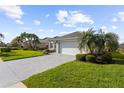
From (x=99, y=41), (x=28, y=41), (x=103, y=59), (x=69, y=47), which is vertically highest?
(x=28, y=41)

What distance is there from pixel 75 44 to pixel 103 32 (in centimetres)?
628

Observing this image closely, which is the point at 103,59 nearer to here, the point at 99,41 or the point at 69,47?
the point at 99,41

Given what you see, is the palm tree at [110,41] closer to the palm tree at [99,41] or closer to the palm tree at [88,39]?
the palm tree at [99,41]

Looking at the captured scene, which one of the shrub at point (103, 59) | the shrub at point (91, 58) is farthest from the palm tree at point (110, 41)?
the shrub at point (91, 58)

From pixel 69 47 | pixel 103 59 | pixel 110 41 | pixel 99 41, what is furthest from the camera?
pixel 69 47

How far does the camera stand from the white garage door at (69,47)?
65.4 feet

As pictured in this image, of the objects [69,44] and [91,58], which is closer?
[91,58]

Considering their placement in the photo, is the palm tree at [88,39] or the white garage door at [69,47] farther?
the white garage door at [69,47]

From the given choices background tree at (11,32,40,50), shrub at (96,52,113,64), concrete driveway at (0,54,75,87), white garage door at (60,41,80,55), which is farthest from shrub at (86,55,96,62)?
background tree at (11,32,40,50)

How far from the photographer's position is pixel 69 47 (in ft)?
68.7

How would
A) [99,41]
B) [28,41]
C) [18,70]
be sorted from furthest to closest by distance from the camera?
[28,41], [99,41], [18,70]

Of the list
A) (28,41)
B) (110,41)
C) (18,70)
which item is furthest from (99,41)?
(28,41)
